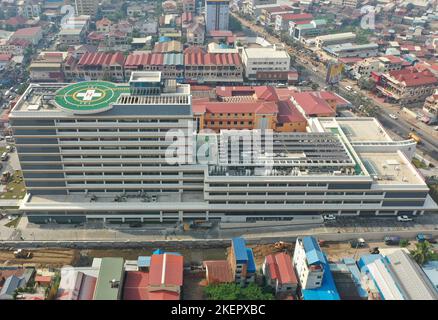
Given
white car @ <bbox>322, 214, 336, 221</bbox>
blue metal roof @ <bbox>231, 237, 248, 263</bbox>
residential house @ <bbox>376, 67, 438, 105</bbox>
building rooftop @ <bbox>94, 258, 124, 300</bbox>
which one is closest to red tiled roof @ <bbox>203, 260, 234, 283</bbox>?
blue metal roof @ <bbox>231, 237, 248, 263</bbox>

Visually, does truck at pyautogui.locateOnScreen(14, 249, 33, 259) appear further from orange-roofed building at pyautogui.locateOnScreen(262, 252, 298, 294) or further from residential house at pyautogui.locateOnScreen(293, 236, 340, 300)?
residential house at pyautogui.locateOnScreen(293, 236, 340, 300)

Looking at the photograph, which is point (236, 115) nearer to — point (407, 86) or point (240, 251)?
point (240, 251)

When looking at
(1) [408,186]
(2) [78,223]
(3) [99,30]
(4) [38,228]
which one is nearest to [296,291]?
(1) [408,186]

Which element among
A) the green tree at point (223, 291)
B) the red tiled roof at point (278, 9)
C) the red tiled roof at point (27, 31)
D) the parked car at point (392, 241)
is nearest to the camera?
the green tree at point (223, 291)

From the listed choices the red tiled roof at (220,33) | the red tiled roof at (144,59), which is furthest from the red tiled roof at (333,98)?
the red tiled roof at (220,33)

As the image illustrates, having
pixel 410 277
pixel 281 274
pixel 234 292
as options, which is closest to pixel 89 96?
pixel 234 292

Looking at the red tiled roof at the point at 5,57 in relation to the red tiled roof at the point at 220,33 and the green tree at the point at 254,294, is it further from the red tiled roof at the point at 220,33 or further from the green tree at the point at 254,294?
the green tree at the point at 254,294
